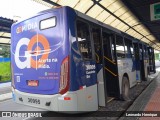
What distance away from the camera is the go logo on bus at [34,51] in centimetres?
574

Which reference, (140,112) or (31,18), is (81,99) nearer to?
(140,112)

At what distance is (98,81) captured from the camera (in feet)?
21.5

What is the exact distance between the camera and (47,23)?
578cm

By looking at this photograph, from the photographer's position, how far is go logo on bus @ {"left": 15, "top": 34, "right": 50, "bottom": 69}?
5.74 meters

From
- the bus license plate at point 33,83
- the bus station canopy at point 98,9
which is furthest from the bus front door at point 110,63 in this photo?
the bus station canopy at point 98,9

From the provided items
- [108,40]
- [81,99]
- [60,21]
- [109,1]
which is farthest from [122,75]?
[109,1]

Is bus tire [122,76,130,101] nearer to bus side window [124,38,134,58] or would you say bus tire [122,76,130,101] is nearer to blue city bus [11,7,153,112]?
bus side window [124,38,134,58]

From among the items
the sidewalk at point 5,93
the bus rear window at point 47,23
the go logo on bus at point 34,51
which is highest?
the bus rear window at point 47,23

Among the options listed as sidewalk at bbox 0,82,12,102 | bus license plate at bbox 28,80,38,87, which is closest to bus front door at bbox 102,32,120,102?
bus license plate at bbox 28,80,38,87

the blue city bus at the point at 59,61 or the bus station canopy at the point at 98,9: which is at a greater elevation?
the bus station canopy at the point at 98,9

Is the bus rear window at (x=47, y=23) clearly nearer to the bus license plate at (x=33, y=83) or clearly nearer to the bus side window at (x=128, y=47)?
the bus license plate at (x=33, y=83)

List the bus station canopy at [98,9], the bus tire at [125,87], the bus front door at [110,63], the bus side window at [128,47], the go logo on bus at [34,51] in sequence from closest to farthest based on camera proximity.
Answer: the go logo on bus at [34,51], the bus front door at [110,63], the bus tire at [125,87], the bus side window at [128,47], the bus station canopy at [98,9]

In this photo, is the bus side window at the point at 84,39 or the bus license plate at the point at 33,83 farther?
the bus license plate at the point at 33,83

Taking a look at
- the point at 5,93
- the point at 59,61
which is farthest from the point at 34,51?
the point at 5,93
